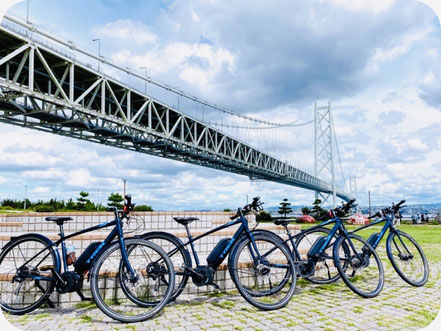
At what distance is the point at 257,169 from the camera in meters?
40.5

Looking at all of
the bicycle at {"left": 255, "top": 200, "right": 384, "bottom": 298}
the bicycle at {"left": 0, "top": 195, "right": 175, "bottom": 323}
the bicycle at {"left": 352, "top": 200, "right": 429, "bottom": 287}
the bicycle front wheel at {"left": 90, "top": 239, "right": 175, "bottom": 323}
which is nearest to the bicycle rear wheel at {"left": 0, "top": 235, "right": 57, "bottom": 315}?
the bicycle at {"left": 0, "top": 195, "right": 175, "bottom": 323}

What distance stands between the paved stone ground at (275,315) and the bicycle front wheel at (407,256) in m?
0.60

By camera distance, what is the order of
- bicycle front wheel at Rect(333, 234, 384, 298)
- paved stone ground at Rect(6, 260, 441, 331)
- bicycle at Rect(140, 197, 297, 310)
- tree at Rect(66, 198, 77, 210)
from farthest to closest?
1. tree at Rect(66, 198, 77, 210)
2. bicycle front wheel at Rect(333, 234, 384, 298)
3. bicycle at Rect(140, 197, 297, 310)
4. paved stone ground at Rect(6, 260, 441, 331)

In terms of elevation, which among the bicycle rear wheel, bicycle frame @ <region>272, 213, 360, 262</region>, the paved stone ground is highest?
bicycle frame @ <region>272, 213, 360, 262</region>

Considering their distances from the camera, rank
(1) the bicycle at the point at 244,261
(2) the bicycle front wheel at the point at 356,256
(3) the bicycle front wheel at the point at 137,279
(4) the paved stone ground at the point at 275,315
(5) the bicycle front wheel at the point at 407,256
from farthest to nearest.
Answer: (5) the bicycle front wheel at the point at 407,256 < (2) the bicycle front wheel at the point at 356,256 < (1) the bicycle at the point at 244,261 < (3) the bicycle front wheel at the point at 137,279 < (4) the paved stone ground at the point at 275,315

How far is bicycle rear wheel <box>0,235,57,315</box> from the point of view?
333 centimetres

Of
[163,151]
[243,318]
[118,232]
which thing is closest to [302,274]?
[243,318]

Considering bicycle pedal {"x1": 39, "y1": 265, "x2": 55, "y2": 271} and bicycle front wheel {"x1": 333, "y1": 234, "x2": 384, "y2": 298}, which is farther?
bicycle front wheel {"x1": 333, "y1": 234, "x2": 384, "y2": 298}

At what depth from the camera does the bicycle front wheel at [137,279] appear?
3262mm

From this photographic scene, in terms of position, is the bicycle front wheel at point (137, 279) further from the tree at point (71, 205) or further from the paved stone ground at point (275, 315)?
the tree at point (71, 205)

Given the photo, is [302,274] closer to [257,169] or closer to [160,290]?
[160,290]

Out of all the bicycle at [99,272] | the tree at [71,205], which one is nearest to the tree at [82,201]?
the tree at [71,205]

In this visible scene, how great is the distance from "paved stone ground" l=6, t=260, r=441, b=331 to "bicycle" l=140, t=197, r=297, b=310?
20 cm

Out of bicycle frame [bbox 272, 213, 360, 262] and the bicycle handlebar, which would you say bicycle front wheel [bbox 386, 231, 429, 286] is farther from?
the bicycle handlebar
